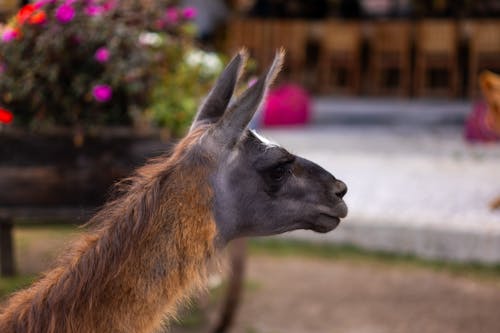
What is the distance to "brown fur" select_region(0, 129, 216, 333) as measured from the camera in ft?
8.63

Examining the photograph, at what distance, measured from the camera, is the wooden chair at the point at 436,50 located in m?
13.5

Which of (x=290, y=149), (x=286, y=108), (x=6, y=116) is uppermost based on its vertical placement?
(x=6, y=116)

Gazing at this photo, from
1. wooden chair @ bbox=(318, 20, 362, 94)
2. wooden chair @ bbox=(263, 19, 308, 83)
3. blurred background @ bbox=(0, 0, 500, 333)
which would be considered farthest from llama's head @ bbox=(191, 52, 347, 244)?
wooden chair @ bbox=(263, 19, 308, 83)

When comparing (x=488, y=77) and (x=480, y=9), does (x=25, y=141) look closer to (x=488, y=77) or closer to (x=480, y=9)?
(x=488, y=77)

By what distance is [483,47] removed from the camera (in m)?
13.3

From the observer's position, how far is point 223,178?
9.15ft

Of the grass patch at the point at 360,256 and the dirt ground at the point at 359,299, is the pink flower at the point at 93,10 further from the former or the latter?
the grass patch at the point at 360,256

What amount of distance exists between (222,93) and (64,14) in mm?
2182

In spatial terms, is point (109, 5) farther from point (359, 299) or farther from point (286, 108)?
point (286, 108)

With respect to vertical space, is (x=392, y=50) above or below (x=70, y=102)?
below

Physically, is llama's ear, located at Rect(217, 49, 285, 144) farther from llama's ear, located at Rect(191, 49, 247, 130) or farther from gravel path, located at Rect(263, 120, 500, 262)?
gravel path, located at Rect(263, 120, 500, 262)

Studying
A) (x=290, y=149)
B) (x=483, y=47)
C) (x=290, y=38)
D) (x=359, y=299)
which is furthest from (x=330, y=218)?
(x=290, y=38)

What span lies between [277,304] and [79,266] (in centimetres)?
362

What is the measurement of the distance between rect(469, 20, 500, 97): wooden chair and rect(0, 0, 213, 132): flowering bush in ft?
30.5
